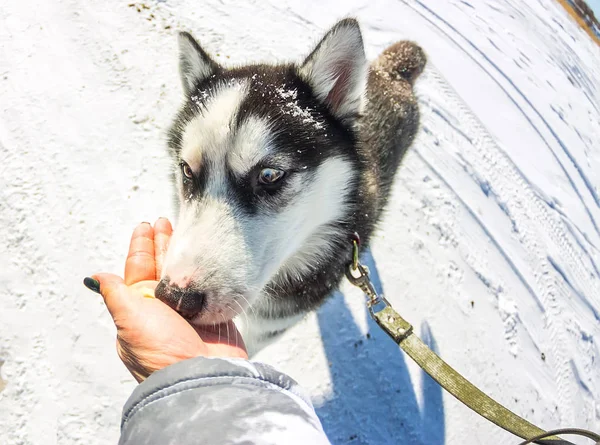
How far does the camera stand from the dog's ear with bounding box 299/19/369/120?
4.91 ft

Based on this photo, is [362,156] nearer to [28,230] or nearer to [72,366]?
[72,366]

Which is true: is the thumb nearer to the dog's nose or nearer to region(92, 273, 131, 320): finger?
region(92, 273, 131, 320): finger

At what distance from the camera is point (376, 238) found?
9.43 feet

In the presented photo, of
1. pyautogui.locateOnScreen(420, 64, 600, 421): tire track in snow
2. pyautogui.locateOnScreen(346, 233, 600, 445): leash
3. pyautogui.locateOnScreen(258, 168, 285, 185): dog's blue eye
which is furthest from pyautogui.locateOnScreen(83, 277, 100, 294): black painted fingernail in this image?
pyautogui.locateOnScreen(420, 64, 600, 421): tire track in snow

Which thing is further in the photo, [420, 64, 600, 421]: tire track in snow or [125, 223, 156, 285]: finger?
[420, 64, 600, 421]: tire track in snow

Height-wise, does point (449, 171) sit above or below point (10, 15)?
above

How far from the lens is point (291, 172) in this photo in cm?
150

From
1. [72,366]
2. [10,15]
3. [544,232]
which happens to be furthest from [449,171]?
[10,15]

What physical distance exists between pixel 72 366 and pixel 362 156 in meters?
1.84

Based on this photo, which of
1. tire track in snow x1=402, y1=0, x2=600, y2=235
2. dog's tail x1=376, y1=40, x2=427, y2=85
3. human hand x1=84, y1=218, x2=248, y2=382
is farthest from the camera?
tire track in snow x1=402, y1=0, x2=600, y2=235

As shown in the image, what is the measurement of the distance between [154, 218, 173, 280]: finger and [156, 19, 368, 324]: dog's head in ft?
0.64

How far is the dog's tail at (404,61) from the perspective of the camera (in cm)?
270

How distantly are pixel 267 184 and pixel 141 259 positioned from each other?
603 millimetres

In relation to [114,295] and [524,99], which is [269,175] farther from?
[524,99]
